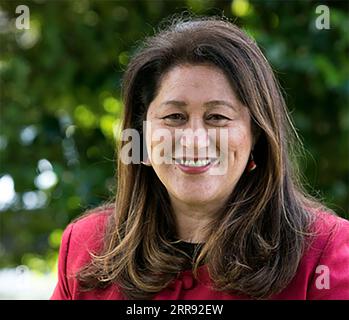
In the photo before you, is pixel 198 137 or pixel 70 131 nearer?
pixel 198 137

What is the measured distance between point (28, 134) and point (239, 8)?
829 mm

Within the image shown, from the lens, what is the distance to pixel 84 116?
2.89 m

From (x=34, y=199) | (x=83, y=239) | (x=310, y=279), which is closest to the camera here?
(x=310, y=279)

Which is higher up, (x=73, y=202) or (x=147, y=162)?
(x=73, y=202)

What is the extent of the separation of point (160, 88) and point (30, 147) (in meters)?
1.30

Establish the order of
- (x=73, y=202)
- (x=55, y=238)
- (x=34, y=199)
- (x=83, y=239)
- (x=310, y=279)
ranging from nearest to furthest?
(x=310, y=279) → (x=83, y=239) → (x=73, y=202) → (x=34, y=199) → (x=55, y=238)

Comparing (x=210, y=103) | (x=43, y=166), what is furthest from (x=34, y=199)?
(x=210, y=103)

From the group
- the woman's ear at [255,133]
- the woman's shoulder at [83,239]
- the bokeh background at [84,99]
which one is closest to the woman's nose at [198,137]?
the woman's ear at [255,133]

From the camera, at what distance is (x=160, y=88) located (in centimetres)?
151

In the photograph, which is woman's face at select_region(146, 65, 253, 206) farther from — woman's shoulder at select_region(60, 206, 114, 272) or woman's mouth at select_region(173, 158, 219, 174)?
woman's shoulder at select_region(60, 206, 114, 272)

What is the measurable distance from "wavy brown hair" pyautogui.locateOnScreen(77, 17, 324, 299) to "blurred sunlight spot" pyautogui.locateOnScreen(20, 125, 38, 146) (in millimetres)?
1179

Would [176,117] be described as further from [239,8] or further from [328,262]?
[239,8]
